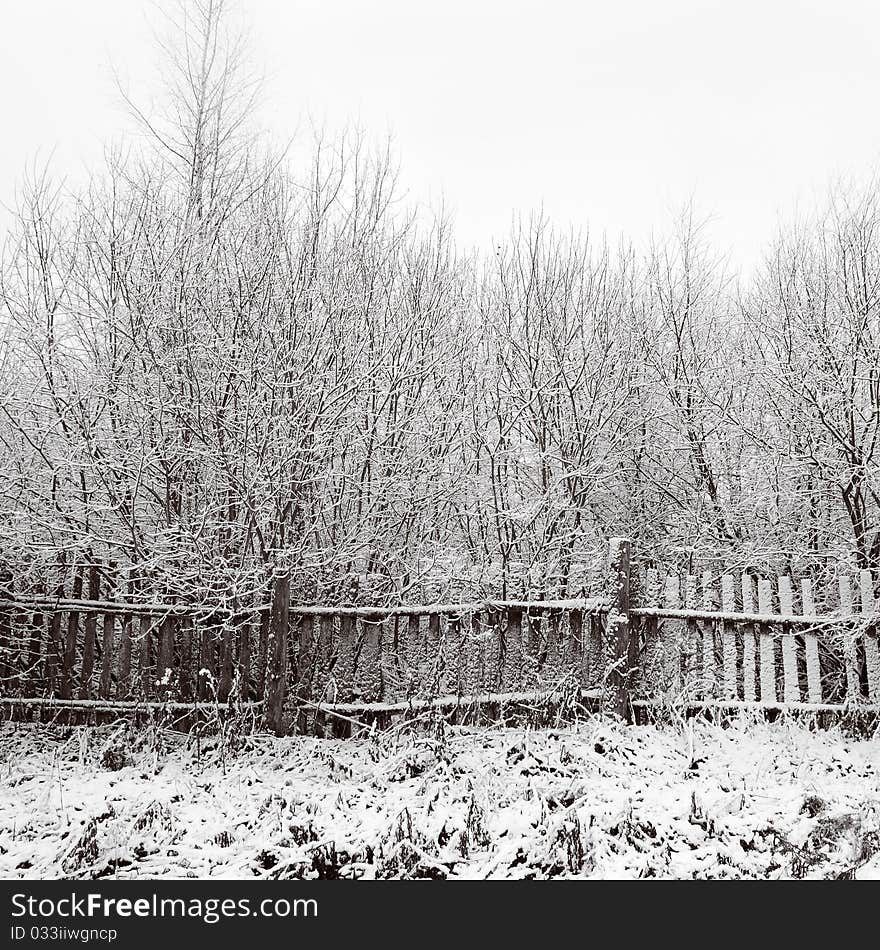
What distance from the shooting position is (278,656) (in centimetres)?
620

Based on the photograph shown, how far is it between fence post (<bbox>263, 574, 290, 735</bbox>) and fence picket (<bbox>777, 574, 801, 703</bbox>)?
4228mm

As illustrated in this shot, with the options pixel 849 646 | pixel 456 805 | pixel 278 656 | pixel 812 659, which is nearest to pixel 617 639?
pixel 812 659

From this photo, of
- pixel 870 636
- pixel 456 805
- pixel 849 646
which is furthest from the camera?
pixel 870 636

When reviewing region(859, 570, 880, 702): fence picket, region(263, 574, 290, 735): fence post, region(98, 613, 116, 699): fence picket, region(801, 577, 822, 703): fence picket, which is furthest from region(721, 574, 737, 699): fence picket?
region(98, 613, 116, 699): fence picket

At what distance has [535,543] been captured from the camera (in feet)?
29.1

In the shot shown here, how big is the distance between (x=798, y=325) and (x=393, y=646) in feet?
20.5

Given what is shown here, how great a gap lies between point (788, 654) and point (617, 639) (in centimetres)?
141

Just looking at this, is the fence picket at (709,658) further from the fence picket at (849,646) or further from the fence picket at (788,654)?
the fence picket at (849,646)

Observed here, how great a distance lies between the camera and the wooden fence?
6.07 metres

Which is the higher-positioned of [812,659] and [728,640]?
[728,640]

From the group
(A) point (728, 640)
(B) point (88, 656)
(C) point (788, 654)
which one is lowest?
(B) point (88, 656)

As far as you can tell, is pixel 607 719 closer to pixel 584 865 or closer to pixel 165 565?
pixel 584 865

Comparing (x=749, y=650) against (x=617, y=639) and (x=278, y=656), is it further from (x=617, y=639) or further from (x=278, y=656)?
(x=278, y=656)

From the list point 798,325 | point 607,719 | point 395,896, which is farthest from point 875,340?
point 395,896
